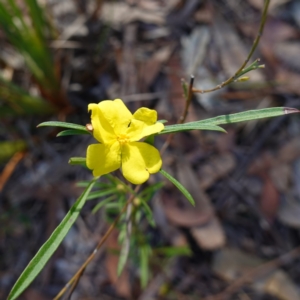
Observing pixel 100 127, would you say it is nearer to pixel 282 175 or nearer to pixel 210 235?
pixel 210 235

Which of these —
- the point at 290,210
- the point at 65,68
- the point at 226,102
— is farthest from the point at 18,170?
the point at 290,210

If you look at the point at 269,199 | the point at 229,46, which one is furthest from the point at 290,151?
the point at 229,46

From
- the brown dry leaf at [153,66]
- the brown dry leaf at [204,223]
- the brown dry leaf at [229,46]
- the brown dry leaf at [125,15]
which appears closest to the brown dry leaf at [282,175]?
the brown dry leaf at [204,223]

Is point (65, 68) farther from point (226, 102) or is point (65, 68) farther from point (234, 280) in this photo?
point (234, 280)

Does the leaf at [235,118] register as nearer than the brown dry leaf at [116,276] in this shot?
Yes

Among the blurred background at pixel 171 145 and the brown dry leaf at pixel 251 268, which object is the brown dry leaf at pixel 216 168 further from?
the brown dry leaf at pixel 251 268

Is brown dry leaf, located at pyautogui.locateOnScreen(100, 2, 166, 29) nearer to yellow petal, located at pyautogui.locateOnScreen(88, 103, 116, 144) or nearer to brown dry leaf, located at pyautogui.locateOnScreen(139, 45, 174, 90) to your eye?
brown dry leaf, located at pyautogui.locateOnScreen(139, 45, 174, 90)

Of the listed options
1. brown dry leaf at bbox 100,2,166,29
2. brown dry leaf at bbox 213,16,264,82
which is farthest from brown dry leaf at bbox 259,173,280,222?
brown dry leaf at bbox 100,2,166,29
